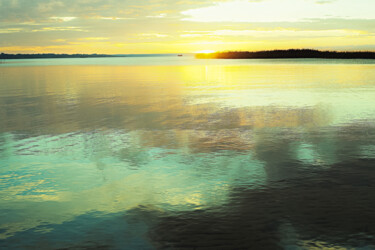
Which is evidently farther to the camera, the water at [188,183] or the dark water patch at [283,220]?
the water at [188,183]

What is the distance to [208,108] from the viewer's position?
24578mm

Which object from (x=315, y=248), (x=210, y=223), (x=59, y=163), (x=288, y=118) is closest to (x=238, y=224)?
(x=210, y=223)

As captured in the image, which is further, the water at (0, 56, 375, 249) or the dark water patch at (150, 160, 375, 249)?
the water at (0, 56, 375, 249)

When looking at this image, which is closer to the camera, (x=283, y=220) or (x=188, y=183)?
(x=283, y=220)

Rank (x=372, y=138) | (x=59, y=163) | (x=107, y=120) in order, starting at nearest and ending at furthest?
(x=59, y=163) < (x=372, y=138) < (x=107, y=120)

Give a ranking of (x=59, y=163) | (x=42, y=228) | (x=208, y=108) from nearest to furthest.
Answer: (x=42, y=228) < (x=59, y=163) < (x=208, y=108)

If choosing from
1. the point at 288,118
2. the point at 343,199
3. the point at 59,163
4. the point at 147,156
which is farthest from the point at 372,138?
the point at 59,163

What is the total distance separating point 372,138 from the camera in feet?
49.4

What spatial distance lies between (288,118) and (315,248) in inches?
557

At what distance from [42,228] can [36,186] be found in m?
2.73

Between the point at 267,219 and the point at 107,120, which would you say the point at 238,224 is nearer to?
the point at 267,219

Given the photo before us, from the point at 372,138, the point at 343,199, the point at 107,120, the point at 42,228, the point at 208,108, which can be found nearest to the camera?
the point at 42,228

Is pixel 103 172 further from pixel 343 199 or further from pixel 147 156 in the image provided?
pixel 343 199

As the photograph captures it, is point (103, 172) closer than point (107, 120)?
Yes
